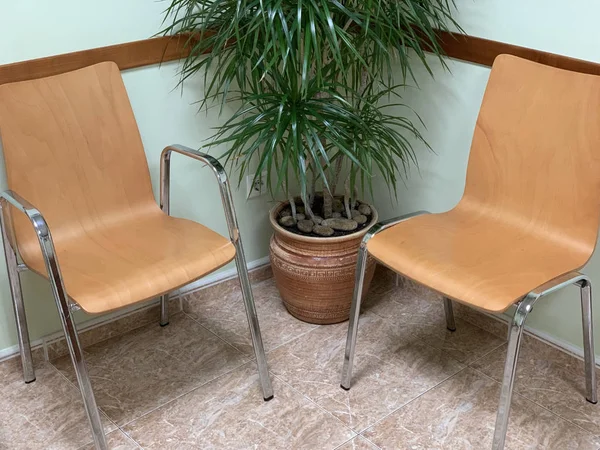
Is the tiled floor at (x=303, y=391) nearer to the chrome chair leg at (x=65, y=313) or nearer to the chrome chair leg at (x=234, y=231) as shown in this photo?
the chrome chair leg at (x=234, y=231)

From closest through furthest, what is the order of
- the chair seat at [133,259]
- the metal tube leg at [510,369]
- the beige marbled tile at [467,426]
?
1. the metal tube leg at [510,369]
2. the chair seat at [133,259]
3. the beige marbled tile at [467,426]

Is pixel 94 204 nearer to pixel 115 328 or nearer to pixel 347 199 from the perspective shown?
pixel 115 328

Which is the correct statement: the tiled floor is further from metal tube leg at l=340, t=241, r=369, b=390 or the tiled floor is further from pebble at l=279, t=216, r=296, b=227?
pebble at l=279, t=216, r=296, b=227

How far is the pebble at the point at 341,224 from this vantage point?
7.38ft

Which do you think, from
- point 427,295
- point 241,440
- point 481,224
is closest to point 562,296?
point 481,224

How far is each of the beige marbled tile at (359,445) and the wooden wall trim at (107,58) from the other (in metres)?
1.17

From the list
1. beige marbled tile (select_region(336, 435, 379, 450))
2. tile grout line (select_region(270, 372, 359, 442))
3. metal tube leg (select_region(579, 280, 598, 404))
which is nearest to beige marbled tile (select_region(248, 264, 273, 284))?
tile grout line (select_region(270, 372, 359, 442))

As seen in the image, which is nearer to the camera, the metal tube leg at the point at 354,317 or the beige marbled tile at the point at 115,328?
the metal tube leg at the point at 354,317

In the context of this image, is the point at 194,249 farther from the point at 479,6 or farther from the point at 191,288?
the point at 479,6

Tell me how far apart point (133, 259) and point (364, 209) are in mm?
846

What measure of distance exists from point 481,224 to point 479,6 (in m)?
0.61

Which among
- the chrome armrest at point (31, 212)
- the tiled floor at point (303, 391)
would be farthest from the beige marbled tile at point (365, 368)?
the chrome armrest at point (31, 212)

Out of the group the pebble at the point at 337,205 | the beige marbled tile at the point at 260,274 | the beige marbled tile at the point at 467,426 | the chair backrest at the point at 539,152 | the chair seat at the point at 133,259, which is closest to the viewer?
the chair seat at the point at 133,259

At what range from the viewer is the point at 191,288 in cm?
243
